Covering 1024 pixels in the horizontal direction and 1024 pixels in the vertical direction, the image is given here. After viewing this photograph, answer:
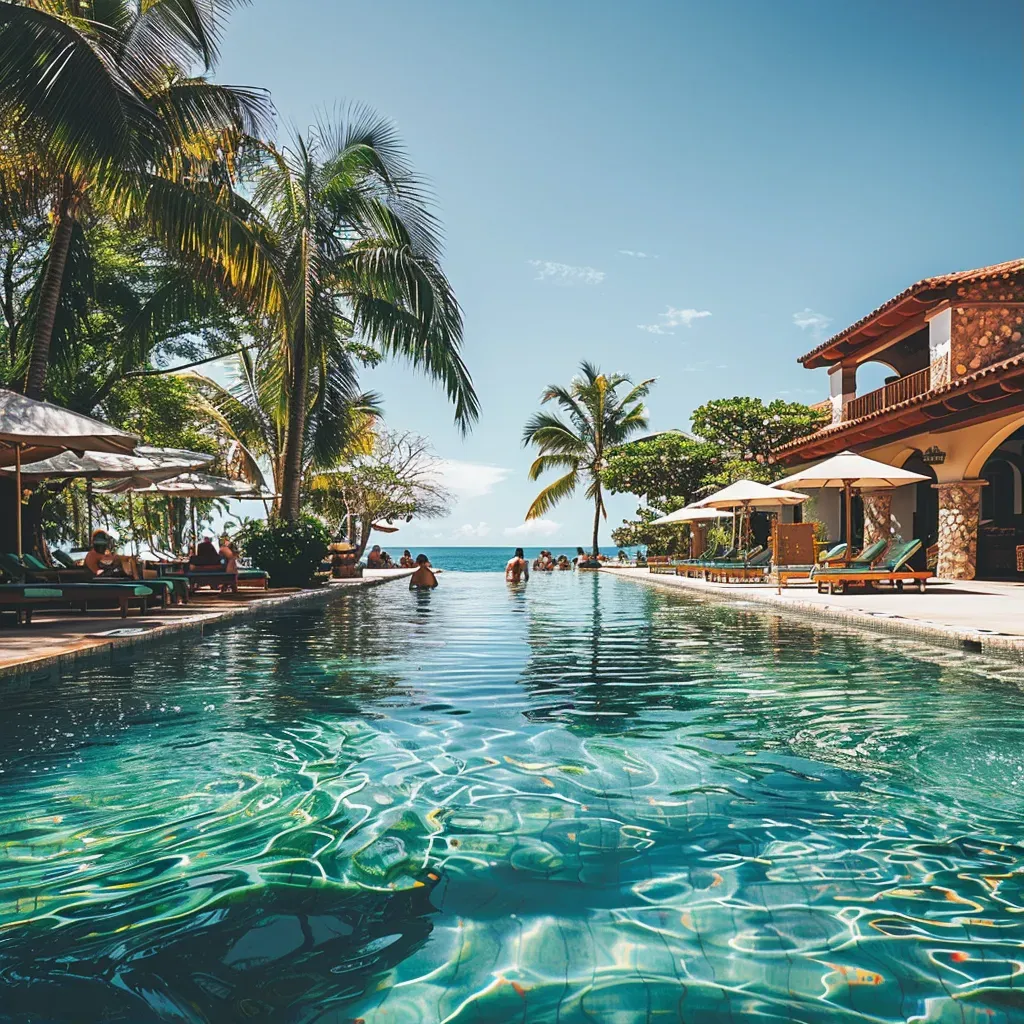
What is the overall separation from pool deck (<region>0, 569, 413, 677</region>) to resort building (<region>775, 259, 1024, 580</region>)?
43.6ft

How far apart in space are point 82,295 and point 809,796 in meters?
17.5

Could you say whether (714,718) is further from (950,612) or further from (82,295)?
(82,295)

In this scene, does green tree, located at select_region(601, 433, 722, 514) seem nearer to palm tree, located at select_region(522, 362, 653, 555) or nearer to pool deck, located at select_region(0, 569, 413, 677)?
palm tree, located at select_region(522, 362, 653, 555)

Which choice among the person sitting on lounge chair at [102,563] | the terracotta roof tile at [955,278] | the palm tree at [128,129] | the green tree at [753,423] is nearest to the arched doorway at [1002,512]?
the terracotta roof tile at [955,278]

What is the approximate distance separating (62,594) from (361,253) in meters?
8.91

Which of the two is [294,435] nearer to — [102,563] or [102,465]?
[102,465]

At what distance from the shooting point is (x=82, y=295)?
17016mm

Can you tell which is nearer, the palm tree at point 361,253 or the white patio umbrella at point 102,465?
the white patio umbrella at point 102,465

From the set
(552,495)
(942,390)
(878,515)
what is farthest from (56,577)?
(552,495)

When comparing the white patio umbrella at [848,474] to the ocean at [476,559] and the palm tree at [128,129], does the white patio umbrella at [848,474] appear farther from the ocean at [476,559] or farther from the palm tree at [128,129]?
the ocean at [476,559]

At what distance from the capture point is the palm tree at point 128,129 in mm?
8773

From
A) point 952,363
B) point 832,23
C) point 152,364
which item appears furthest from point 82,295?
point 952,363

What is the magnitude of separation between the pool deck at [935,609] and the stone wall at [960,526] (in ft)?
1.36

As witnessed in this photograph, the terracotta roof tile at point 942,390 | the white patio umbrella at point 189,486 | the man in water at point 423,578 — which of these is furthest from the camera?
the man in water at point 423,578
